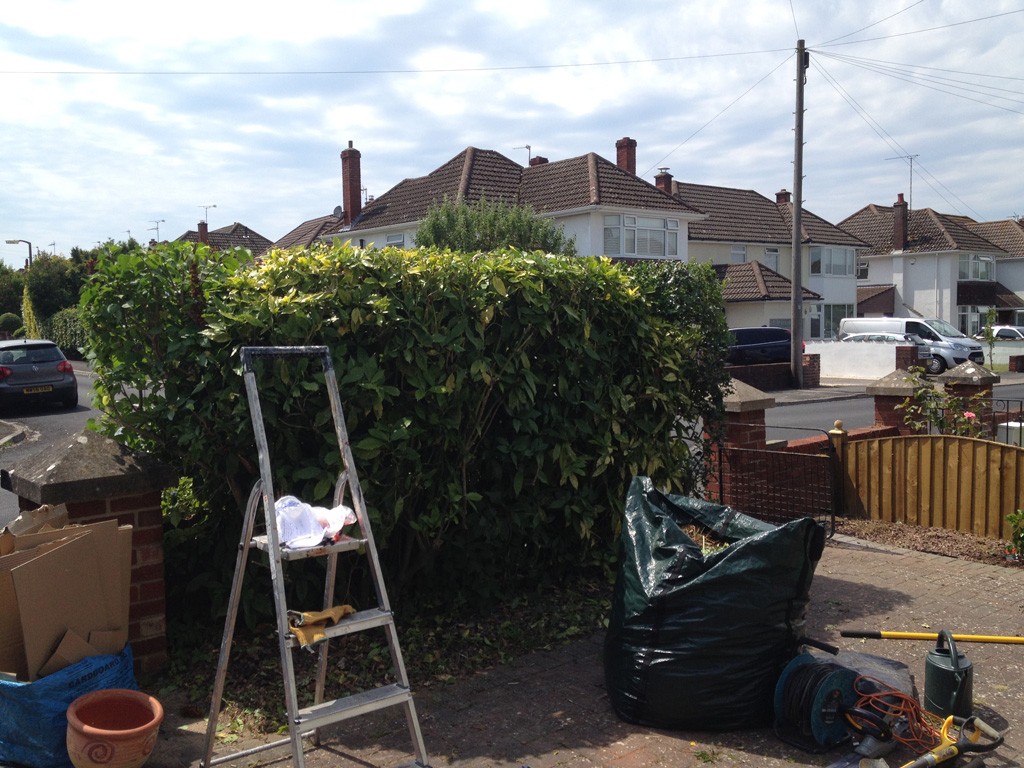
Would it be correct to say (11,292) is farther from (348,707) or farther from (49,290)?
(348,707)

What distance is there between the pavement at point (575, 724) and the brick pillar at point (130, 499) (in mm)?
392

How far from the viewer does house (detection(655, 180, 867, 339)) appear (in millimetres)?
37312

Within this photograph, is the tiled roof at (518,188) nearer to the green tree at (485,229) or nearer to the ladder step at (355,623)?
the green tree at (485,229)

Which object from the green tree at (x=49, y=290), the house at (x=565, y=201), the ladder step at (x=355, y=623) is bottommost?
the ladder step at (x=355, y=623)

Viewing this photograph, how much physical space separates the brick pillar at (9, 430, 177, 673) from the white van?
1185 inches

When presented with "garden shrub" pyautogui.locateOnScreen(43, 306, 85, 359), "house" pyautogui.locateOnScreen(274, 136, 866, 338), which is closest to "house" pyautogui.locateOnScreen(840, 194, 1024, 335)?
"house" pyautogui.locateOnScreen(274, 136, 866, 338)

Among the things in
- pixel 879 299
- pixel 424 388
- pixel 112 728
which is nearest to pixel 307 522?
pixel 112 728

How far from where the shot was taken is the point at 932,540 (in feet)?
23.5

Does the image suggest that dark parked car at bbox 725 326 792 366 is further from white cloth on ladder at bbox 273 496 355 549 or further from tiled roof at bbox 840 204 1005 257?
white cloth on ladder at bbox 273 496 355 549

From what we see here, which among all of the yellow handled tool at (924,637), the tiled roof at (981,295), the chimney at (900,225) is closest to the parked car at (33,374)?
the yellow handled tool at (924,637)

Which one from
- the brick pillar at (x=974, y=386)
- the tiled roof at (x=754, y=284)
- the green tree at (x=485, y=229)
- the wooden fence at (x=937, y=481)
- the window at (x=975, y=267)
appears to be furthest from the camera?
the window at (x=975, y=267)

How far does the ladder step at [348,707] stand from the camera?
2.93 metres

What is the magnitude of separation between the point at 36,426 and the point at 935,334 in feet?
98.8

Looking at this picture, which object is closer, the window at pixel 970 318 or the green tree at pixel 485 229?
the green tree at pixel 485 229
